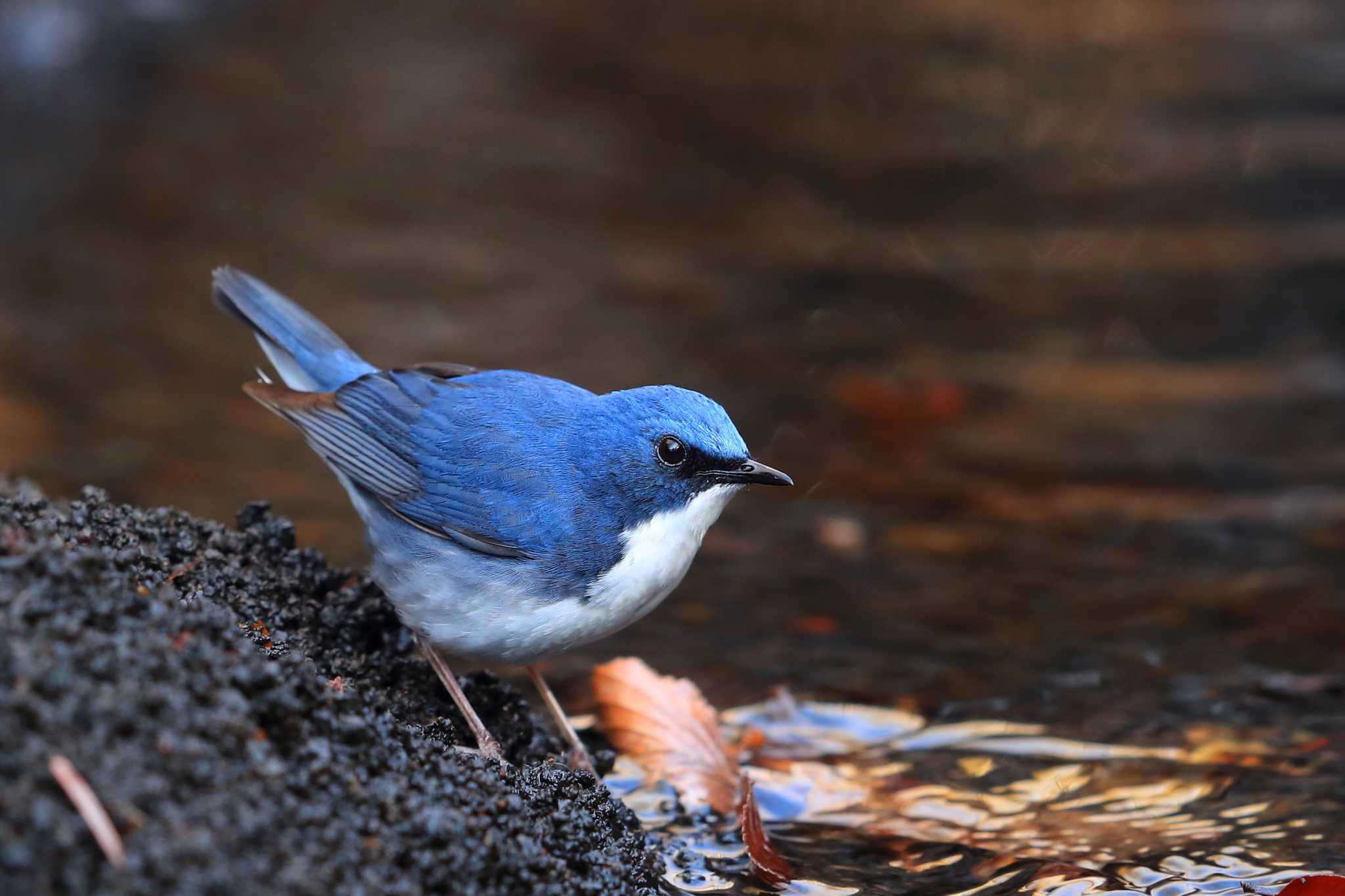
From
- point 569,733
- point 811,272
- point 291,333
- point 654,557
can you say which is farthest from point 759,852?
point 811,272

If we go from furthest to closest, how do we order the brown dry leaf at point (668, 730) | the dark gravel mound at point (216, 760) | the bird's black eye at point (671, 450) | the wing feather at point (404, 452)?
the brown dry leaf at point (668, 730), the wing feather at point (404, 452), the bird's black eye at point (671, 450), the dark gravel mound at point (216, 760)

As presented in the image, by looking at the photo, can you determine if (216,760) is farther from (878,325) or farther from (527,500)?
(878,325)

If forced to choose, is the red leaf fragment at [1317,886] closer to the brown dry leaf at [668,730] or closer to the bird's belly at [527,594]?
the brown dry leaf at [668,730]

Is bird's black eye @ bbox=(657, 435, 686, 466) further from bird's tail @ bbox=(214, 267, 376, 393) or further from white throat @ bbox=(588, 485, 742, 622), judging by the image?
bird's tail @ bbox=(214, 267, 376, 393)

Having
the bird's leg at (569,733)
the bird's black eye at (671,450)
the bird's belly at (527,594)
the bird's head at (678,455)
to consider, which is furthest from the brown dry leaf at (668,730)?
the bird's black eye at (671,450)

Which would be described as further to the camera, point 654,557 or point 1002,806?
point 1002,806

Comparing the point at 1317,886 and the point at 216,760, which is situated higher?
the point at 216,760
